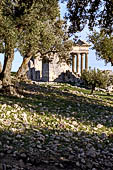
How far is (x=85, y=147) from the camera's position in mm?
10227

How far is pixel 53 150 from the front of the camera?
907 cm

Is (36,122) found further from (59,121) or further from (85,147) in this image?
(85,147)

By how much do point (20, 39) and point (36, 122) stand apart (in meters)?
9.03

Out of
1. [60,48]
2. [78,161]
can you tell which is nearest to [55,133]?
[78,161]

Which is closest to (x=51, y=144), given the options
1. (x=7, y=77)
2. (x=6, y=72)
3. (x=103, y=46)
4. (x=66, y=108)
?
(x=66, y=108)

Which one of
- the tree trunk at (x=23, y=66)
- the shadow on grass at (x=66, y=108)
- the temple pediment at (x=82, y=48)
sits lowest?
the shadow on grass at (x=66, y=108)

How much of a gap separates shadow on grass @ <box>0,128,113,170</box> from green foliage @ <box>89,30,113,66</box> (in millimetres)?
30469

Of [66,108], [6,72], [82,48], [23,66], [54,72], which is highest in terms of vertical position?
[82,48]

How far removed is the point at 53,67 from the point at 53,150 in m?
45.7

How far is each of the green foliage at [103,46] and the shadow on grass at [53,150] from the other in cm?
3047

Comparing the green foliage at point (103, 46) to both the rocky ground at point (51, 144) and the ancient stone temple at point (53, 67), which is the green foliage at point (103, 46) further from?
the rocky ground at point (51, 144)

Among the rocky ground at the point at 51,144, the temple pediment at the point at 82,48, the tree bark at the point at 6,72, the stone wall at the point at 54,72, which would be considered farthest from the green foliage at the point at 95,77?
the temple pediment at the point at 82,48

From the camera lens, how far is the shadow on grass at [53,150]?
777 centimetres

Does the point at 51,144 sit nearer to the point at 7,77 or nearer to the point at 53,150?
the point at 53,150
